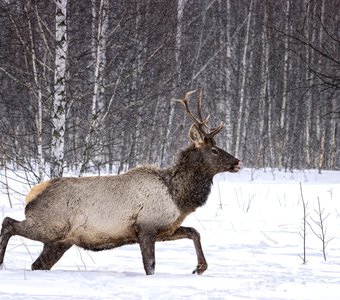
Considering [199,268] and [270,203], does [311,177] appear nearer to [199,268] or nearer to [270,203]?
[270,203]

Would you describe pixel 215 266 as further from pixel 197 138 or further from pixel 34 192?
pixel 34 192

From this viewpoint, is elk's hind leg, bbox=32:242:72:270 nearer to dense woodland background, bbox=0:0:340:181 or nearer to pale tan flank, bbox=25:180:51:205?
pale tan flank, bbox=25:180:51:205

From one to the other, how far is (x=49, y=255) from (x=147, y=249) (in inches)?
34.4

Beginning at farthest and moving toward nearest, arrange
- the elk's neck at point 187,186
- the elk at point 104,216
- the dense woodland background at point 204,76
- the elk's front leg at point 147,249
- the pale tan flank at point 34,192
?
the dense woodland background at point 204,76 → the elk's neck at point 187,186 → the pale tan flank at point 34,192 → the elk at point 104,216 → the elk's front leg at point 147,249

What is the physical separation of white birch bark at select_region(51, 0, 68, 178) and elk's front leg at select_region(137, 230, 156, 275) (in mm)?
3485

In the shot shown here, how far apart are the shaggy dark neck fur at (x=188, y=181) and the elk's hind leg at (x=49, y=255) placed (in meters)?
1.08

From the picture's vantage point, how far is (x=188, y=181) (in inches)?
217

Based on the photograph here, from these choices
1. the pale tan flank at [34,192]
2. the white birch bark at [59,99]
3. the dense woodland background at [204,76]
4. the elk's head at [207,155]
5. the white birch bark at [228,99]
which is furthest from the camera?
the white birch bark at [228,99]

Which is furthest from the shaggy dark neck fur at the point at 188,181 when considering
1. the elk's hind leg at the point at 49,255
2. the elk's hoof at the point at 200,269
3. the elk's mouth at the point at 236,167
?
the elk's hind leg at the point at 49,255

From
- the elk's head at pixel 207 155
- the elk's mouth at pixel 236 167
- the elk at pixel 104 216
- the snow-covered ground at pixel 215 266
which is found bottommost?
the snow-covered ground at pixel 215 266

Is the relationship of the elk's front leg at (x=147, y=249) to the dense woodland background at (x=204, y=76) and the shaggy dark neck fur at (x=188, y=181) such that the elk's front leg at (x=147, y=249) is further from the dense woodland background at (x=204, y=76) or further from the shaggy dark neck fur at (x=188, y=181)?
the dense woodland background at (x=204, y=76)

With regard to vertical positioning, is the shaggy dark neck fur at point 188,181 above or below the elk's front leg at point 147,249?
above

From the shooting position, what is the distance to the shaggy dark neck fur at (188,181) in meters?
5.38

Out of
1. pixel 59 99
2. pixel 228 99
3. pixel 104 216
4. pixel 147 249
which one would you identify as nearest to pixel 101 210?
pixel 104 216
